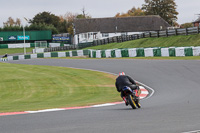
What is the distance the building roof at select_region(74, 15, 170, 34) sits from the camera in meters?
92.6

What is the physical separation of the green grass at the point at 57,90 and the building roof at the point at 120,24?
68910mm

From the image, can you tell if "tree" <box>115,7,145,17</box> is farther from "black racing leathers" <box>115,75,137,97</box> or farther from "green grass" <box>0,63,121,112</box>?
"black racing leathers" <box>115,75,137,97</box>

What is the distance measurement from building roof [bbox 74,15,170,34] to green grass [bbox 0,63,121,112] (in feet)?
226

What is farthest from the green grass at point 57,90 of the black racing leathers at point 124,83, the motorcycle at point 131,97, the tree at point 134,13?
the tree at point 134,13

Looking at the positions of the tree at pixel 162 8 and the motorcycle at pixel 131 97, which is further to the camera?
the tree at pixel 162 8

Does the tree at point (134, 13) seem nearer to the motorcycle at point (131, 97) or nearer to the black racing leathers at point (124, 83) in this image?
the black racing leathers at point (124, 83)

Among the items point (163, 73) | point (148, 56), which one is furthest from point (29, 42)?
point (163, 73)

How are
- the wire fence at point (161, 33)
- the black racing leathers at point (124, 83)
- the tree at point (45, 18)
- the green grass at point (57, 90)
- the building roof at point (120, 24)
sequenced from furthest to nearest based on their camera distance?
the tree at point (45, 18)
the building roof at point (120, 24)
the wire fence at point (161, 33)
the green grass at point (57, 90)
the black racing leathers at point (124, 83)

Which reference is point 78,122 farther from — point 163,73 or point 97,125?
point 163,73

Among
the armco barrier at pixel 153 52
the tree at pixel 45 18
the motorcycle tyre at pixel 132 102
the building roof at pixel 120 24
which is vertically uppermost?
the tree at pixel 45 18

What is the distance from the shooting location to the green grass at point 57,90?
1470 cm

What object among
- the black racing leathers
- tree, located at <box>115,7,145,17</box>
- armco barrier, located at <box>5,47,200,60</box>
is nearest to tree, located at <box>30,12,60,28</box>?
tree, located at <box>115,7,145,17</box>

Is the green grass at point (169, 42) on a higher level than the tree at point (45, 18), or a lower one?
lower

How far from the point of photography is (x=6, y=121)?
8242 millimetres
